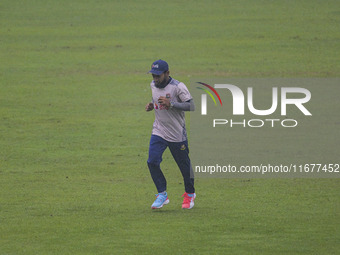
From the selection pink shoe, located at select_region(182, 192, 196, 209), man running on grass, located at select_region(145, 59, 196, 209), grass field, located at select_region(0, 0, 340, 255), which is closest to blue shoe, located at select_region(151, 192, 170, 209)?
man running on grass, located at select_region(145, 59, 196, 209)

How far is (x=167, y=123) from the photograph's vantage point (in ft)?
40.7

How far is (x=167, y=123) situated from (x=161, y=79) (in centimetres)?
71

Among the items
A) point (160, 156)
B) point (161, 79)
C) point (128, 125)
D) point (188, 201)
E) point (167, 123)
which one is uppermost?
point (161, 79)

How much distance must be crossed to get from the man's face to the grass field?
2.00 metres

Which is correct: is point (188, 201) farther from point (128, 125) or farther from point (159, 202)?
point (128, 125)

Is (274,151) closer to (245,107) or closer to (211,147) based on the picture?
(211,147)

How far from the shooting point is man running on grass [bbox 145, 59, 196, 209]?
1215 centimetres

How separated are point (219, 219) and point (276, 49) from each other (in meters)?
20.2

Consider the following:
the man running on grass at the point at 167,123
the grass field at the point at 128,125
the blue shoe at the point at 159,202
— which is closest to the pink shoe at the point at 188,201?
the man running on grass at the point at 167,123

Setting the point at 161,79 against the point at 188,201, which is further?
the point at 188,201

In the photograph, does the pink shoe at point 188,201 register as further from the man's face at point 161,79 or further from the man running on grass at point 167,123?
the man's face at point 161,79

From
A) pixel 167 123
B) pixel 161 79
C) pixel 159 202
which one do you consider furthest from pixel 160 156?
pixel 161 79

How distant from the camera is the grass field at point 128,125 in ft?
36.8

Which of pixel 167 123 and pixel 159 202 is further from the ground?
pixel 167 123
